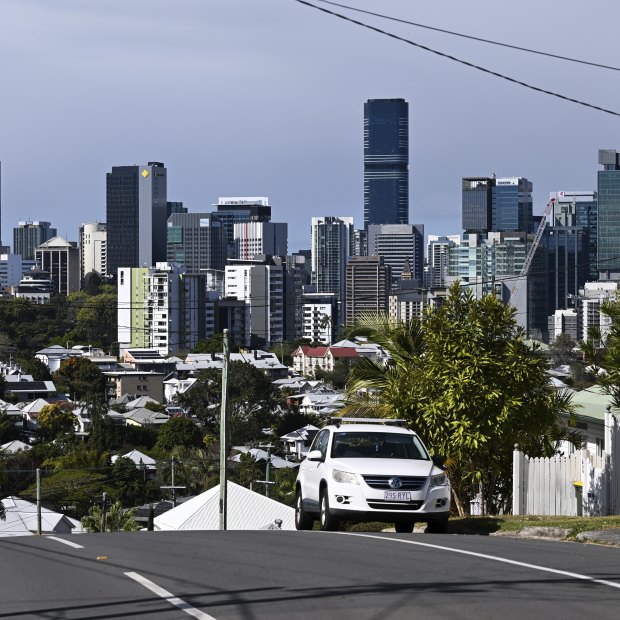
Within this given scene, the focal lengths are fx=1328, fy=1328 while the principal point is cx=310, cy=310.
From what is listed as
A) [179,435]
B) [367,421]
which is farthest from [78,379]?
[367,421]

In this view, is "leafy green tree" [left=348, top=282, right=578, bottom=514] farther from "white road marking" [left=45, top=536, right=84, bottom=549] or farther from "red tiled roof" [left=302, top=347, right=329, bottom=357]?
"red tiled roof" [left=302, top=347, right=329, bottom=357]

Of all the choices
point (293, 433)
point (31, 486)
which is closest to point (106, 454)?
point (31, 486)

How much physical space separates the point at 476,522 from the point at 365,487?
258 cm

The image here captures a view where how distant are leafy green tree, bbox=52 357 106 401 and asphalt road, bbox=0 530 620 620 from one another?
108 meters

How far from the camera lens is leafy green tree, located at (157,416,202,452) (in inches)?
3036

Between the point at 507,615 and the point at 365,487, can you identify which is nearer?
the point at 507,615

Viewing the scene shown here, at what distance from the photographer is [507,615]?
8.55 metres

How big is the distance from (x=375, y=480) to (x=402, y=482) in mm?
308

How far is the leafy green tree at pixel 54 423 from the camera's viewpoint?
8211 centimetres

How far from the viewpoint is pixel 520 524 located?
16125 mm

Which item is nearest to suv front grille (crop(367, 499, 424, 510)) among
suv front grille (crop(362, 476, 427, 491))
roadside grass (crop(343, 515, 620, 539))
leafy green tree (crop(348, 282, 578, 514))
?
suv front grille (crop(362, 476, 427, 491))

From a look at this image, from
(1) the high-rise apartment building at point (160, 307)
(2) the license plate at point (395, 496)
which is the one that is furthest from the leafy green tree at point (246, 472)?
(1) the high-rise apartment building at point (160, 307)

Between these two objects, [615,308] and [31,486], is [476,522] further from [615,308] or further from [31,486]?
[31,486]

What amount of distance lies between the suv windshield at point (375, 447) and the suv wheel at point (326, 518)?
19.9 inches
